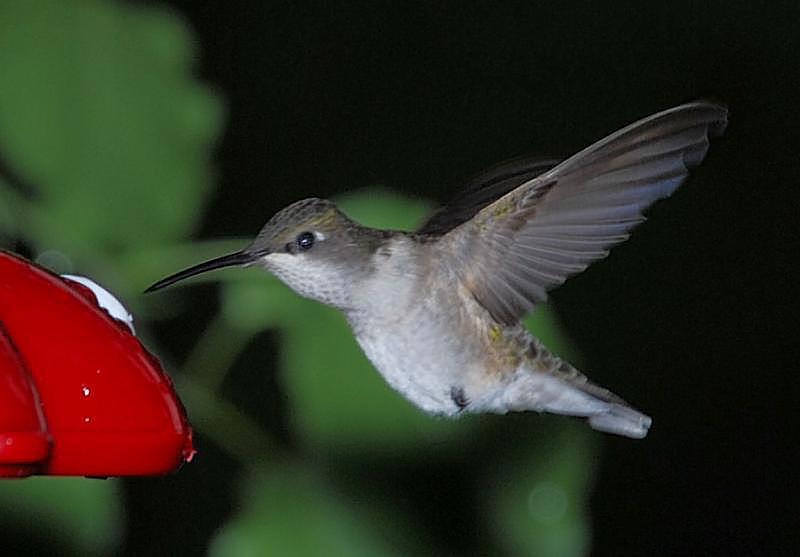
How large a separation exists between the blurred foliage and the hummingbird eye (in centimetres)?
31

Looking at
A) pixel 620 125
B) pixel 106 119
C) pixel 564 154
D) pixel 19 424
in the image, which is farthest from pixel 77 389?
pixel 620 125

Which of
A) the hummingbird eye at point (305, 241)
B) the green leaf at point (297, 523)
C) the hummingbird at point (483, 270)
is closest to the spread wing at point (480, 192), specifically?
the hummingbird at point (483, 270)

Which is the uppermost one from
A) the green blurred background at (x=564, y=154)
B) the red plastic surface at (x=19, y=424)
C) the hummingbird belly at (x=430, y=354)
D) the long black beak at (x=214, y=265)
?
the red plastic surface at (x=19, y=424)

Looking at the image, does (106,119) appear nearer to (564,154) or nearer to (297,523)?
(297,523)

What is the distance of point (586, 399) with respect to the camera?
5.89 ft

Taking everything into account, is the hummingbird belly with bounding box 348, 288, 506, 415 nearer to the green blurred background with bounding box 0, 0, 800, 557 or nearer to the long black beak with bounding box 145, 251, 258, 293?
the long black beak with bounding box 145, 251, 258, 293

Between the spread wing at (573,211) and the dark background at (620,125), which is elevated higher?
the spread wing at (573,211)

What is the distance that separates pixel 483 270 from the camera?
1748mm

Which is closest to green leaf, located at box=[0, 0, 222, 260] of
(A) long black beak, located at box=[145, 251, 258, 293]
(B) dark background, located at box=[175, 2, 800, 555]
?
(A) long black beak, located at box=[145, 251, 258, 293]

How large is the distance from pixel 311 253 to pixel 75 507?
0.54 meters

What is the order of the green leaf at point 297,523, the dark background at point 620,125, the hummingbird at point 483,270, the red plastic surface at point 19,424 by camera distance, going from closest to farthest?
the red plastic surface at point 19,424 < the hummingbird at point 483,270 < the green leaf at point 297,523 < the dark background at point 620,125

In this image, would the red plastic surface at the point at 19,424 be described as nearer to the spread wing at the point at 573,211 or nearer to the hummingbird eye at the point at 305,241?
the hummingbird eye at the point at 305,241

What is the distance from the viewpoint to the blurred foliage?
1.85 meters

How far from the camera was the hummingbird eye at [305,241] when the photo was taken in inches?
63.5
